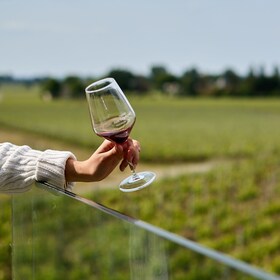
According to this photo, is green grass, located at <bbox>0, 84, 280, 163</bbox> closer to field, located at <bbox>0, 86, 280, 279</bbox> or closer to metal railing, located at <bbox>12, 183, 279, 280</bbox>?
field, located at <bbox>0, 86, 280, 279</bbox>

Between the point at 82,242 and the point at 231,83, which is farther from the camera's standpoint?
the point at 231,83

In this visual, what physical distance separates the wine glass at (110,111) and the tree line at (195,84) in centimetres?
2696

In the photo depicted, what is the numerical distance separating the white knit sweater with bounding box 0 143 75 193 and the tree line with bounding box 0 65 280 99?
26.9 metres

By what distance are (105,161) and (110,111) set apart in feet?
0.31

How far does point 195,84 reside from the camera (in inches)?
1307

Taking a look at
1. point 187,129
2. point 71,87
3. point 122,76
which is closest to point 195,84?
point 71,87

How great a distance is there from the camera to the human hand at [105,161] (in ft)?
3.64

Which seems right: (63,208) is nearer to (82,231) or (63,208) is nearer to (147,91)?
(82,231)

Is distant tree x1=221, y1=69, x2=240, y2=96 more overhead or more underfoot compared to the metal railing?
more underfoot

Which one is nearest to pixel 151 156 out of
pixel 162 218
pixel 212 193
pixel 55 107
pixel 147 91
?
pixel 212 193

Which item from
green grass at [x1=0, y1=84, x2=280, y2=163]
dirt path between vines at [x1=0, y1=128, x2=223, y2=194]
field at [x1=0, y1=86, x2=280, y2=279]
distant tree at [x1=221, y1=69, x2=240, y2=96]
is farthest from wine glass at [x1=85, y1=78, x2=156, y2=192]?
distant tree at [x1=221, y1=69, x2=240, y2=96]

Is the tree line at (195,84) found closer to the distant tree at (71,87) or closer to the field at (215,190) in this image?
the distant tree at (71,87)

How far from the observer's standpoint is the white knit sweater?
1.17 meters

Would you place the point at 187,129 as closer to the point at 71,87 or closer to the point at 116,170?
the point at 116,170
